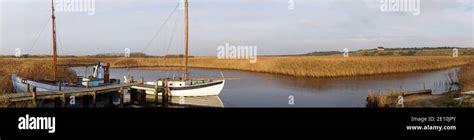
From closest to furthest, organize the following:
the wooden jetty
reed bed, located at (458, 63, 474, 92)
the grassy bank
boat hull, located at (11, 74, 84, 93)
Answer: the wooden jetty < reed bed, located at (458, 63, 474, 92) < boat hull, located at (11, 74, 84, 93) < the grassy bank

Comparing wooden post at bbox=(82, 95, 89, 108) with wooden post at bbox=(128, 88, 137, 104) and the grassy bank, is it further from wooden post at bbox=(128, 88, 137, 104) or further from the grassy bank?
the grassy bank

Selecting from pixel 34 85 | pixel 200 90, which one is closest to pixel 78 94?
pixel 34 85

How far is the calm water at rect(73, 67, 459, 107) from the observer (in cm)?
1324

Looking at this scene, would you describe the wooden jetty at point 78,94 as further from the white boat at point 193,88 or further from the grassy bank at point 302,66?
the grassy bank at point 302,66

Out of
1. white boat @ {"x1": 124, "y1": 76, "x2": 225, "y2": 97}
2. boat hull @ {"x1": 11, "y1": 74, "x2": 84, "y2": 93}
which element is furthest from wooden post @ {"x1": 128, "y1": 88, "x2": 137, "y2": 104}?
boat hull @ {"x1": 11, "y1": 74, "x2": 84, "y2": 93}

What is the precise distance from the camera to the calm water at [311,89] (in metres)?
13.2

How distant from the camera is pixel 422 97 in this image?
12.3 meters

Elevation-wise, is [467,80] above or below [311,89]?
above

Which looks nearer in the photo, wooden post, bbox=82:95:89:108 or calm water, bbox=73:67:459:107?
wooden post, bbox=82:95:89:108

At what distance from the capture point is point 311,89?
16328 mm

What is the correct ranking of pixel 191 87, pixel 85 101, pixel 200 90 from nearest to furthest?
pixel 85 101
pixel 191 87
pixel 200 90

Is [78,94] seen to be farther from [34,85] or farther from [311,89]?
[311,89]

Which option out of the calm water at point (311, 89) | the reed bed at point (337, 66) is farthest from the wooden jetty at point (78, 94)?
the reed bed at point (337, 66)
